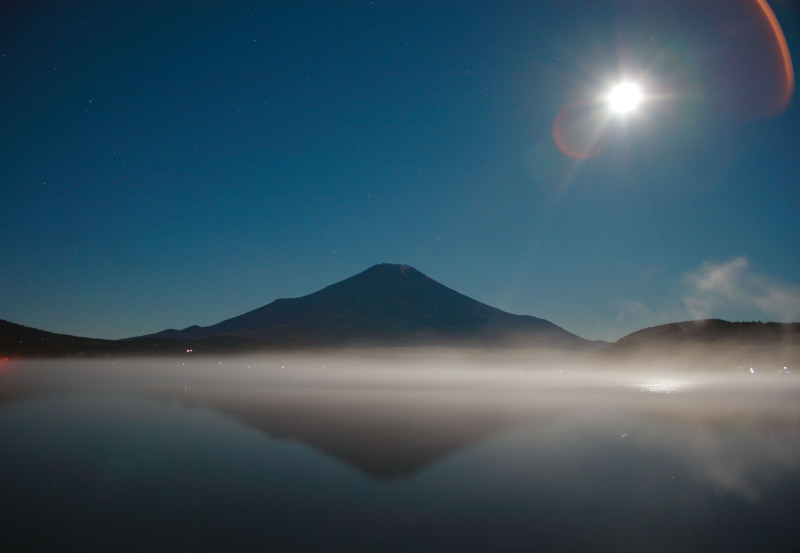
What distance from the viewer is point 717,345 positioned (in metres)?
110

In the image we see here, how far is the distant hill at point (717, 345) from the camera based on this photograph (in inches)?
3874

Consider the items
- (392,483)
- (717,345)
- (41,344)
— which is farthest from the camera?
(41,344)

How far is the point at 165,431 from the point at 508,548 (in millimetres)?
16103

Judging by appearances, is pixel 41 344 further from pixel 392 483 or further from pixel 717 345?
pixel 717 345

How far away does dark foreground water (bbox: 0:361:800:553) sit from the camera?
9164 mm

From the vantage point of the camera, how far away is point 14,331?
13600 cm

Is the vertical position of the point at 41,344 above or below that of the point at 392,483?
above

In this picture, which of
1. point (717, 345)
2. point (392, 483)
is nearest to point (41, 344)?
point (392, 483)

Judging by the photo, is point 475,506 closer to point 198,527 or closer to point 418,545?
point 418,545

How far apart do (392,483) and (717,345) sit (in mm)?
118505

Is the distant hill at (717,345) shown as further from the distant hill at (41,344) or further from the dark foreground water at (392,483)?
the distant hill at (41,344)

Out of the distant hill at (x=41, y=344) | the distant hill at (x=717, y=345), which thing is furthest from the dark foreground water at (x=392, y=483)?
the distant hill at (x=41, y=344)

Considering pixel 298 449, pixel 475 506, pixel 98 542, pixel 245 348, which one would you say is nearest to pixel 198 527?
pixel 98 542

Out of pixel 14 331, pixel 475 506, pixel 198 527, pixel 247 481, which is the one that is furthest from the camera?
pixel 14 331
